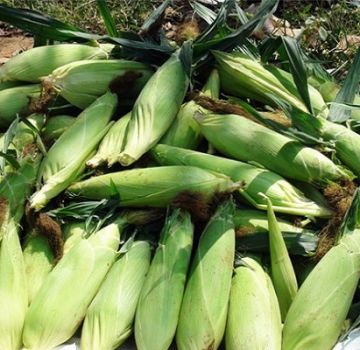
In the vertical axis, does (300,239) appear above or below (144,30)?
below

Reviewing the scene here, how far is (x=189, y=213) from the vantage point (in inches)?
73.9

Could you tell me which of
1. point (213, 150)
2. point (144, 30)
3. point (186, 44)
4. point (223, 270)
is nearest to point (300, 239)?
point (223, 270)

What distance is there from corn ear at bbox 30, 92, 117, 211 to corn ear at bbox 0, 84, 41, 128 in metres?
0.27

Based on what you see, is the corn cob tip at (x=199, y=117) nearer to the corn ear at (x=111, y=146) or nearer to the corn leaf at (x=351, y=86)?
the corn ear at (x=111, y=146)

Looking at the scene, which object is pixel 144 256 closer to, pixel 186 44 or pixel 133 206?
pixel 133 206

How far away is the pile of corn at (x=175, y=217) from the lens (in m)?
1.68

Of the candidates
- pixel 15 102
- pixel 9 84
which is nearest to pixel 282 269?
pixel 15 102

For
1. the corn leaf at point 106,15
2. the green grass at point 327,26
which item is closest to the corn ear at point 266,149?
the corn leaf at point 106,15

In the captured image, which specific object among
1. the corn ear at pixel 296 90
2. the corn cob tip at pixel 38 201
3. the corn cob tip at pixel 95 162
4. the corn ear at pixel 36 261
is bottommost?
the corn ear at pixel 36 261

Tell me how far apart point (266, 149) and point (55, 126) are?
28.2 inches

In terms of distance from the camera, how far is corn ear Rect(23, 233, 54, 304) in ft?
6.01

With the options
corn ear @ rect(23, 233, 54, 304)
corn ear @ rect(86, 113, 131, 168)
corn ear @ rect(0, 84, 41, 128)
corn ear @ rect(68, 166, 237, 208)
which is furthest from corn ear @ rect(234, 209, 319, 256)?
corn ear @ rect(0, 84, 41, 128)

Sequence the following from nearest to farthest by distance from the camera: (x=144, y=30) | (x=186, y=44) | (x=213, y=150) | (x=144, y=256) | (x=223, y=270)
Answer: (x=223, y=270) → (x=144, y=256) → (x=213, y=150) → (x=186, y=44) → (x=144, y=30)

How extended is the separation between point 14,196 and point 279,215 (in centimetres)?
75
